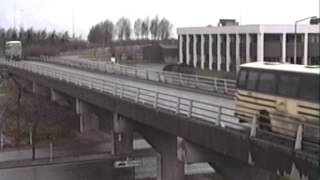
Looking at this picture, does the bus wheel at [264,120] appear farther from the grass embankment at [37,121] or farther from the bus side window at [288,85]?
the grass embankment at [37,121]

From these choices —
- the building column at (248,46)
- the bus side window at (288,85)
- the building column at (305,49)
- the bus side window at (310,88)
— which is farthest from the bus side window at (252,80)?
the building column at (248,46)

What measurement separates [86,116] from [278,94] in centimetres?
3410

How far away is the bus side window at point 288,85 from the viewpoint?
16.3 meters

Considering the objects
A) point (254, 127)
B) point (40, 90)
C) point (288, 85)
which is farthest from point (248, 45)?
point (254, 127)

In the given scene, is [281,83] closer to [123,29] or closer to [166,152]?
[166,152]

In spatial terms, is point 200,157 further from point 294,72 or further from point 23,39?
point 23,39

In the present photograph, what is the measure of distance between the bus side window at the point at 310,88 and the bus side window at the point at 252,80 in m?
2.78

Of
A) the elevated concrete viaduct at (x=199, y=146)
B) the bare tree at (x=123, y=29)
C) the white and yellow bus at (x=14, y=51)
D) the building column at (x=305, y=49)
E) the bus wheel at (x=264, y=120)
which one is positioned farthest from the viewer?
the bare tree at (x=123, y=29)

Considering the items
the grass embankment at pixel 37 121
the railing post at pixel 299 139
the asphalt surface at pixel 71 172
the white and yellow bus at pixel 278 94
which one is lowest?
the asphalt surface at pixel 71 172

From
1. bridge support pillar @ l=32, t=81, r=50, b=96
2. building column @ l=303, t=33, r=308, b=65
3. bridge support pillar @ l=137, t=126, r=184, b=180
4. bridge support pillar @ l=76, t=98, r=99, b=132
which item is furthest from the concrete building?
bridge support pillar @ l=137, t=126, r=184, b=180

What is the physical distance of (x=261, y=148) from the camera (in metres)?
15.7

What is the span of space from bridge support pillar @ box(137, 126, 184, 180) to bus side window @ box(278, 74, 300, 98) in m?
16.2

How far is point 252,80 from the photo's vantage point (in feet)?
61.9

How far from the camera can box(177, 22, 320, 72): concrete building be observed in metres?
77.8
